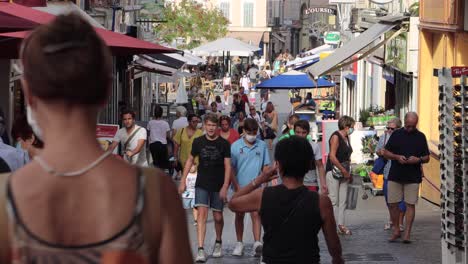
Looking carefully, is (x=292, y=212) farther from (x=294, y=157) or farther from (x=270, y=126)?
(x=270, y=126)

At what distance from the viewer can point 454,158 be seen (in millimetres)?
10859

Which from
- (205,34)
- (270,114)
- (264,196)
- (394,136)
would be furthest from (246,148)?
(205,34)

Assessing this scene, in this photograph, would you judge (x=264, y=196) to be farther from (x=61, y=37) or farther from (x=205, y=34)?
(x=205, y=34)

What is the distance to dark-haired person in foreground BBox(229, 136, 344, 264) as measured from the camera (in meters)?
5.74

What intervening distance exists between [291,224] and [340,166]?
9.04 metres

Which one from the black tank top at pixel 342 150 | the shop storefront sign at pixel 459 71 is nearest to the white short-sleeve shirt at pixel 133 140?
the black tank top at pixel 342 150

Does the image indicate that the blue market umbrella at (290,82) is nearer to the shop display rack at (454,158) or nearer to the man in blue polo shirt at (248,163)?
Answer: the man in blue polo shirt at (248,163)

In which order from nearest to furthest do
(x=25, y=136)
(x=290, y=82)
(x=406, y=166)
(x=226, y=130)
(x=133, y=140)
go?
(x=25, y=136)
(x=406, y=166)
(x=133, y=140)
(x=226, y=130)
(x=290, y=82)

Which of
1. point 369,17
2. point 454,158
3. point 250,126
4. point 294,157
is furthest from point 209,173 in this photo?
point 369,17

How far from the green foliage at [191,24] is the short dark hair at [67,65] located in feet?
189

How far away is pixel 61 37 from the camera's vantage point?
2.67 m

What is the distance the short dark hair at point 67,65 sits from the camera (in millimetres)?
2641

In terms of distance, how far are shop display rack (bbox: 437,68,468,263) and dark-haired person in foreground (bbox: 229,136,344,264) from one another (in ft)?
16.0

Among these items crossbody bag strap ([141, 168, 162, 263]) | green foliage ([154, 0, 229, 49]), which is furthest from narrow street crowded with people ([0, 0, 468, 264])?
green foliage ([154, 0, 229, 49])
